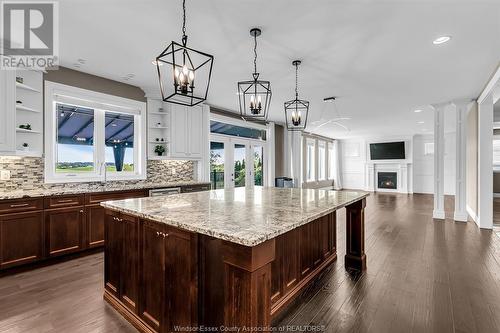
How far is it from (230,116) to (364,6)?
454 centimetres

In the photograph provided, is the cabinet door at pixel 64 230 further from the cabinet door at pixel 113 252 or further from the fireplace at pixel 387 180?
the fireplace at pixel 387 180

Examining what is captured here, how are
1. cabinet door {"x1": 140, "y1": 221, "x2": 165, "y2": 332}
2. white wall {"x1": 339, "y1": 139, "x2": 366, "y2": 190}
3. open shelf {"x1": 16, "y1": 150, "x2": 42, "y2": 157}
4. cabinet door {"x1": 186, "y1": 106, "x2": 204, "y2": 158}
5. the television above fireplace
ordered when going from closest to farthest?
cabinet door {"x1": 140, "y1": 221, "x2": 165, "y2": 332}, open shelf {"x1": 16, "y1": 150, "x2": 42, "y2": 157}, cabinet door {"x1": 186, "y1": 106, "x2": 204, "y2": 158}, the television above fireplace, white wall {"x1": 339, "y1": 139, "x2": 366, "y2": 190}

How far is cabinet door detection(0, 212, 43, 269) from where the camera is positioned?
290 cm

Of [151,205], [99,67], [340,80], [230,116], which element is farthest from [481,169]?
[99,67]

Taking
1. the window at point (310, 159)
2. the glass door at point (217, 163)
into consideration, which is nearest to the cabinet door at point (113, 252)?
the glass door at point (217, 163)

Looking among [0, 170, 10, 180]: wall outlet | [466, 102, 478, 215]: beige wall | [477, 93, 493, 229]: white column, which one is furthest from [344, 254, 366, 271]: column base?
[0, 170, 10, 180]: wall outlet

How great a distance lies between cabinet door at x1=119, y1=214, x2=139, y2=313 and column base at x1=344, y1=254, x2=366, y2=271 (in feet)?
7.84

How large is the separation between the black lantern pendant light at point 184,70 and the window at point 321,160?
760cm

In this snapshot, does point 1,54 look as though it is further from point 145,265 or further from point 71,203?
point 145,265

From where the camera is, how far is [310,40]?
2801mm

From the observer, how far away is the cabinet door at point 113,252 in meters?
2.11

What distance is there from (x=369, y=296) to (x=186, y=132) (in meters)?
4.20

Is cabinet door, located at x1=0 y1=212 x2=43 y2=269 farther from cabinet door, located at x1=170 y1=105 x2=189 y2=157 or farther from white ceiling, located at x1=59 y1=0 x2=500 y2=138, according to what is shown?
cabinet door, located at x1=170 y1=105 x2=189 y2=157

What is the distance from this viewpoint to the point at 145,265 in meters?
1.87
